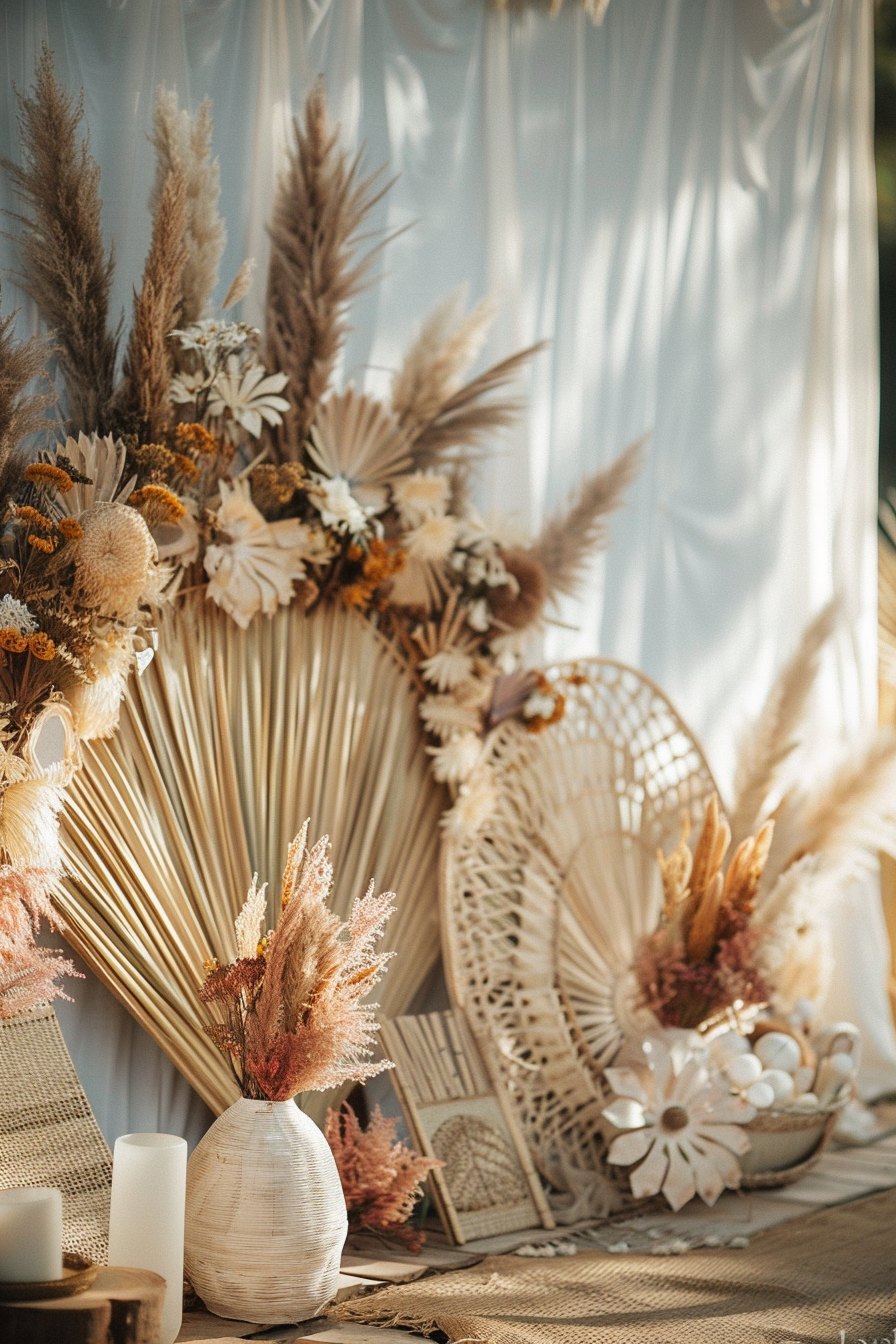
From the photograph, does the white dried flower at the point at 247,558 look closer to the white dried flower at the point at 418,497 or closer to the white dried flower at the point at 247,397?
the white dried flower at the point at 247,397

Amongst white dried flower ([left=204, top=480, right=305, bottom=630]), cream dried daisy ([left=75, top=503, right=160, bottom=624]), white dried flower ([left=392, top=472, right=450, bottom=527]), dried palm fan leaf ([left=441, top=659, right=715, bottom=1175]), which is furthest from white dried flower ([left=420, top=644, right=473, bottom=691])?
cream dried daisy ([left=75, top=503, right=160, bottom=624])

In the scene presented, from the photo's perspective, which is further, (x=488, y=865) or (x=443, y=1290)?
(x=488, y=865)

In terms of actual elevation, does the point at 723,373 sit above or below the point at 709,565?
above

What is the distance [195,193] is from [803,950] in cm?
212

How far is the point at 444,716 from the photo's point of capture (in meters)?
2.65

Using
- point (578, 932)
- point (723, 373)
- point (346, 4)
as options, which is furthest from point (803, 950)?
point (346, 4)

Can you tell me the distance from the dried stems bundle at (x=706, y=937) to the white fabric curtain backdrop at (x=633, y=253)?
24.0 inches

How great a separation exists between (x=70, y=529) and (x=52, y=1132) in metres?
0.83

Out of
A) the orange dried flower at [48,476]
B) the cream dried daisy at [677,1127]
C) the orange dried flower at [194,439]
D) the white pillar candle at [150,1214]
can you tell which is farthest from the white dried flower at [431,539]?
the white pillar candle at [150,1214]

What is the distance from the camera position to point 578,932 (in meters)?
2.84

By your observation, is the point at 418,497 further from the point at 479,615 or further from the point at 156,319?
the point at 156,319

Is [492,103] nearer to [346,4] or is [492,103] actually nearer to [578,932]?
[346,4]

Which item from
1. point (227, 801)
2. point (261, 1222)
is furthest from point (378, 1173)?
point (227, 801)

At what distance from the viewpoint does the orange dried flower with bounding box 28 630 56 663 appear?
198cm
